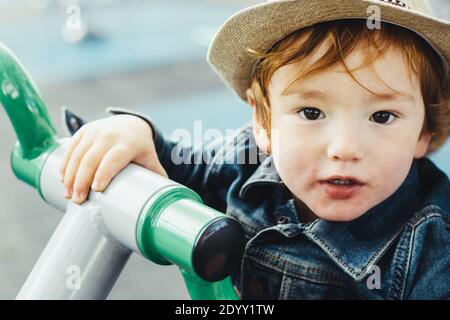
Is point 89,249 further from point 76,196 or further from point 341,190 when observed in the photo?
point 341,190

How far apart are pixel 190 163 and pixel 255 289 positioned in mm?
136

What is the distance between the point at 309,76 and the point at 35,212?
4.32ft

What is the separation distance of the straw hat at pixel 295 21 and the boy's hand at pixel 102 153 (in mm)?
94

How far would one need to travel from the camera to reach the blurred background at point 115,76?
1420 mm

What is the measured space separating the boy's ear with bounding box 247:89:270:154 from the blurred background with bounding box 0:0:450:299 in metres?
0.39

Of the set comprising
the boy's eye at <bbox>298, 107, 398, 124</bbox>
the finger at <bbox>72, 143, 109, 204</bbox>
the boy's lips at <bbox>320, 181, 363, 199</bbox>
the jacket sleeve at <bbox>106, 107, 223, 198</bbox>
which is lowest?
the jacket sleeve at <bbox>106, 107, 223, 198</bbox>

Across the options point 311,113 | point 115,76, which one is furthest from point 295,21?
point 115,76

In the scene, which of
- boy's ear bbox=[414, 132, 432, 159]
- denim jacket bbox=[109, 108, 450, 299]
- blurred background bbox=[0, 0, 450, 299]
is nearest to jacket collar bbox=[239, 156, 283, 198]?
denim jacket bbox=[109, 108, 450, 299]

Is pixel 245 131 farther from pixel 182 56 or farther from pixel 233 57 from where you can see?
pixel 182 56

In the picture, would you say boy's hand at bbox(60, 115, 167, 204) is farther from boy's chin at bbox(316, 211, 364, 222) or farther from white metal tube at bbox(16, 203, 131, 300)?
boy's chin at bbox(316, 211, 364, 222)

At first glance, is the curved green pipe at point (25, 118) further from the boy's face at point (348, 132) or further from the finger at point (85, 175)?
the boy's face at point (348, 132)

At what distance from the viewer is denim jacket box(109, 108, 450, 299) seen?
0.48m

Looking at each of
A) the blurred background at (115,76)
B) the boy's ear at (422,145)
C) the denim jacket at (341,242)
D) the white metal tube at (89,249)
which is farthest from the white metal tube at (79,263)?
the blurred background at (115,76)

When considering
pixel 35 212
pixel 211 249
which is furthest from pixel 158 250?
pixel 35 212
